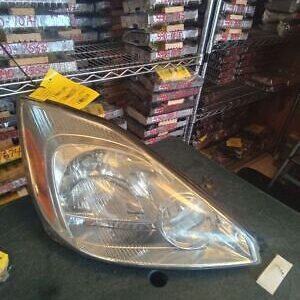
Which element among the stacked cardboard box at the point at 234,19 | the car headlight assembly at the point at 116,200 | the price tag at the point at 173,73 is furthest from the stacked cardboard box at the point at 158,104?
the car headlight assembly at the point at 116,200

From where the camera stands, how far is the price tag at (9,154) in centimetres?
76

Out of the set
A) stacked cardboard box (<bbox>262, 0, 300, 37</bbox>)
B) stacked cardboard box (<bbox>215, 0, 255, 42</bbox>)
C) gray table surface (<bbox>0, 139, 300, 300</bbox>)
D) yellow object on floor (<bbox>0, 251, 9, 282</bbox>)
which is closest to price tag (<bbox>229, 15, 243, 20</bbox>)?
stacked cardboard box (<bbox>215, 0, 255, 42</bbox>)

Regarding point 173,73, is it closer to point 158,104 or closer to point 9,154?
point 158,104

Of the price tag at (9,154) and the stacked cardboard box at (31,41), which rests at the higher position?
the stacked cardboard box at (31,41)

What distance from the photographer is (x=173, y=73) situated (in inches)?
35.7

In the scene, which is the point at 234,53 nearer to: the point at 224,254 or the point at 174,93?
the point at 174,93

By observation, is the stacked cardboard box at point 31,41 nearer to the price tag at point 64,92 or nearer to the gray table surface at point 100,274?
the price tag at point 64,92

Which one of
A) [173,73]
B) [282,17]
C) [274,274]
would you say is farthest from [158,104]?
[282,17]

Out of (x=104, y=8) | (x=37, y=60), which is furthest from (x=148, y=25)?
(x=37, y=60)

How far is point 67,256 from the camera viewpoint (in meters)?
0.48

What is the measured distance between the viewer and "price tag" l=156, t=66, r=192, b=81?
89 centimetres

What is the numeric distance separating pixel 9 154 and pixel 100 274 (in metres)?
0.46

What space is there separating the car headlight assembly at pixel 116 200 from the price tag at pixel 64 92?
3.4 inches

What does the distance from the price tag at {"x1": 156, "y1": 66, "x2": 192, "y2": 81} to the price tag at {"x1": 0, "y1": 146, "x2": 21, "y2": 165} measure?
1.51 ft
